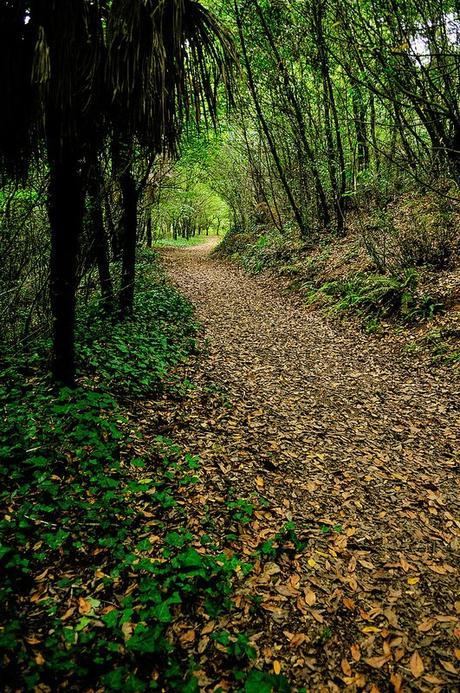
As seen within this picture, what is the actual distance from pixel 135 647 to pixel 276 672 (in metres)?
0.89

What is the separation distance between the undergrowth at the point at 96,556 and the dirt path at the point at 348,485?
49cm

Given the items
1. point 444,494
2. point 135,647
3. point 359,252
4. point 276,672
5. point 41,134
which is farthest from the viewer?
point 359,252

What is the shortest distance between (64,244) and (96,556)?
9.41 feet

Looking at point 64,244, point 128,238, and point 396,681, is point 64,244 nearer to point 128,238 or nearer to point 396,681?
point 128,238

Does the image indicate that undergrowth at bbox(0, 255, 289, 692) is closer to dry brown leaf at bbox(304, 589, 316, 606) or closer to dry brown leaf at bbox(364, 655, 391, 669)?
dry brown leaf at bbox(304, 589, 316, 606)

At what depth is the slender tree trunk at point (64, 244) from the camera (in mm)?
3596

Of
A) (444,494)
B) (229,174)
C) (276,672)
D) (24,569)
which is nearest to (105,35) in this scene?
(24,569)

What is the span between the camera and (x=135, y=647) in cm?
218

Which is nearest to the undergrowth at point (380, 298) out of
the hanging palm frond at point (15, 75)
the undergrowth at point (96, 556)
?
the undergrowth at point (96, 556)

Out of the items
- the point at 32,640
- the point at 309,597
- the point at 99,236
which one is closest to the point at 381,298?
the point at 99,236

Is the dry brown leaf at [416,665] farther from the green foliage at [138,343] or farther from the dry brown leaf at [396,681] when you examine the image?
the green foliage at [138,343]

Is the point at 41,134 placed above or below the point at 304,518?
above

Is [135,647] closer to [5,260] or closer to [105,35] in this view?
[105,35]

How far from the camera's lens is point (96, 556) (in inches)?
114
